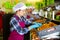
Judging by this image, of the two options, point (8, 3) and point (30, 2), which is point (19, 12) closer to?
point (30, 2)

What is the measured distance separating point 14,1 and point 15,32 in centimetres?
175

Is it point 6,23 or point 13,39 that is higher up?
point 6,23

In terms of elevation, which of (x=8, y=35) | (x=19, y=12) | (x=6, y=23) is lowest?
(x=8, y=35)

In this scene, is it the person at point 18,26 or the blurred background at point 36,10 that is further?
the blurred background at point 36,10

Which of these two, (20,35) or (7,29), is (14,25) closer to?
(20,35)

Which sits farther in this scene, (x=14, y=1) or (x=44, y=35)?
(x=14, y=1)

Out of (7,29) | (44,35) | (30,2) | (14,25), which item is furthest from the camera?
(30,2)

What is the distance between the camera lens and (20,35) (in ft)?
7.67

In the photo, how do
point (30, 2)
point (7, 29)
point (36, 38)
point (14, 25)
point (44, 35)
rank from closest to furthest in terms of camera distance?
point (44, 35) < point (36, 38) < point (14, 25) < point (7, 29) < point (30, 2)

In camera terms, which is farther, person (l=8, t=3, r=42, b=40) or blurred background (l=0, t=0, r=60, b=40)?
blurred background (l=0, t=0, r=60, b=40)

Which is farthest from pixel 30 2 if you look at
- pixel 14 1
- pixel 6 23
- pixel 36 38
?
pixel 36 38

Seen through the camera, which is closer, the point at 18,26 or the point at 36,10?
the point at 18,26

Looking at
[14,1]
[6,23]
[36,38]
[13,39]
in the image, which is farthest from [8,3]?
[36,38]

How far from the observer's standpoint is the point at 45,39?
4.93 ft
